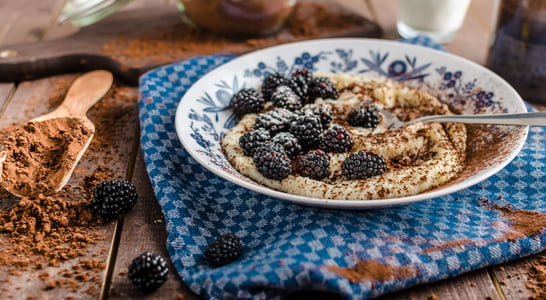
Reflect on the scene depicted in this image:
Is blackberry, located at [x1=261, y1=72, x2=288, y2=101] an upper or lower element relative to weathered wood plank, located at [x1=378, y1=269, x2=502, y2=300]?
upper

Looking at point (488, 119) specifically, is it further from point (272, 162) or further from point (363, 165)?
point (272, 162)

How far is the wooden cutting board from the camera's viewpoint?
2783 mm

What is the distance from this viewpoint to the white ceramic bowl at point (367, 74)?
1787mm

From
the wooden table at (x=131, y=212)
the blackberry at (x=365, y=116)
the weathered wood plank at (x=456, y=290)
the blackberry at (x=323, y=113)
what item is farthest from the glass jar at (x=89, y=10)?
the weathered wood plank at (x=456, y=290)

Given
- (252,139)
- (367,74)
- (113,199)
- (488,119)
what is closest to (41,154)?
(113,199)

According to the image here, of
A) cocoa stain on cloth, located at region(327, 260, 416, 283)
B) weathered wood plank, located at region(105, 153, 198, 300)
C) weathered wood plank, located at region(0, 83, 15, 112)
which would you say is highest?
cocoa stain on cloth, located at region(327, 260, 416, 283)

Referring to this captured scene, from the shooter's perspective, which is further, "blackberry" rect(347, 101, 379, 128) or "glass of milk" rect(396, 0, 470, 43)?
"glass of milk" rect(396, 0, 470, 43)

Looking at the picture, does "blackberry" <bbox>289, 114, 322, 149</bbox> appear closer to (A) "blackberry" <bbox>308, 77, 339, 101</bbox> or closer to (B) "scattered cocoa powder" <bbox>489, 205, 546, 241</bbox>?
(A) "blackberry" <bbox>308, 77, 339, 101</bbox>

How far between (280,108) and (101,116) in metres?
0.82

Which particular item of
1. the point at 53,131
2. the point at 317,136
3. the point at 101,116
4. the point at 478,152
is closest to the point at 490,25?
the point at 478,152

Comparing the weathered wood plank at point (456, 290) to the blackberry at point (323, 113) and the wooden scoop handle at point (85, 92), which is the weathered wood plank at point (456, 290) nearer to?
the blackberry at point (323, 113)

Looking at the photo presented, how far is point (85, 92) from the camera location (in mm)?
2525

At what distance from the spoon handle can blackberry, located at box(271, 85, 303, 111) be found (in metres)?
0.49

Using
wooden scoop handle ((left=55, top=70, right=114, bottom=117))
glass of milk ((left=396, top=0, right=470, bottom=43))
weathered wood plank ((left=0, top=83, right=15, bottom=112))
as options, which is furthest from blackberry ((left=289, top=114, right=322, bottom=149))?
weathered wood plank ((left=0, top=83, right=15, bottom=112))
